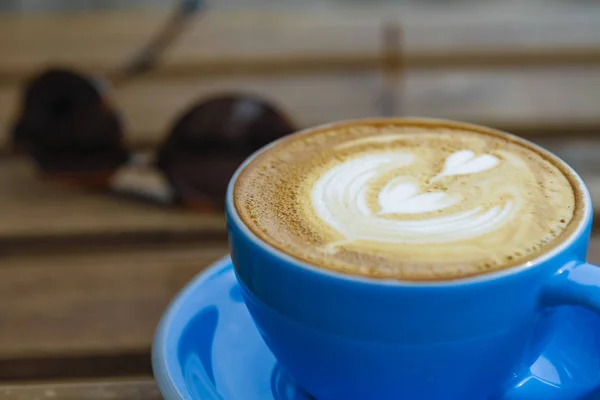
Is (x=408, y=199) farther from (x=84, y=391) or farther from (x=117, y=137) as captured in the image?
(x=117, y=137)

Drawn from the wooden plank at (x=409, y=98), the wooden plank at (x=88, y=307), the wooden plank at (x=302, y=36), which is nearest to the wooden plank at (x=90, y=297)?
the wooden plank at (x=88, y=307)

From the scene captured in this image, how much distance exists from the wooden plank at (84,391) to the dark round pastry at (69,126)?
0.35 m

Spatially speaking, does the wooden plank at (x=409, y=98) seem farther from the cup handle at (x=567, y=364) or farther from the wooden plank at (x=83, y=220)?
the cup handle at (x=567, y=364)

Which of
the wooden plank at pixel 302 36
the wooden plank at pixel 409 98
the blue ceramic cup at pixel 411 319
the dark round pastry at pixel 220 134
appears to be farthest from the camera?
the wooden plank at pixel 302 36

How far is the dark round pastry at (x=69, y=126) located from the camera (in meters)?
0.83

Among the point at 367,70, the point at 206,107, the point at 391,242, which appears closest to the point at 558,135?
the point at 367,70

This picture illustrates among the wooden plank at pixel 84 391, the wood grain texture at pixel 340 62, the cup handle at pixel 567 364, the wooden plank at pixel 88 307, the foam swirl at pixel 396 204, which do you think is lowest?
the wooden plank at pixel 88 307

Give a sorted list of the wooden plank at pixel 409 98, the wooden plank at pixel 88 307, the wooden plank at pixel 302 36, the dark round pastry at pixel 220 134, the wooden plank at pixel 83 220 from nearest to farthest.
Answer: the wooden plank at pixel 88 307, the wooden plank at pixel 83 220, the dark round pastry at pixel 220 134, the wooden plank at pixel 409 98, the wooden plank at pixel 302 36

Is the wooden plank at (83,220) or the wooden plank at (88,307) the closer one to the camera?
the wooden plank at (88,307)

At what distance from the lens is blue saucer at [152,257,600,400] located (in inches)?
18.8

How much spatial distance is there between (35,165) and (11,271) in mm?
210

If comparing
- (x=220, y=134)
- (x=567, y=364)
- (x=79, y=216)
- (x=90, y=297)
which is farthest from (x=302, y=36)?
(x=567, y=364)

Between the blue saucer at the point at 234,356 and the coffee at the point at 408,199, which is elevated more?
the coffee at the point at 408,199

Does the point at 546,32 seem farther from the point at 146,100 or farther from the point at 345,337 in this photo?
the point at 345,337
